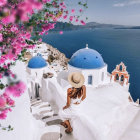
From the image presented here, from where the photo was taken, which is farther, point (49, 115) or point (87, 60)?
point (87, 60)

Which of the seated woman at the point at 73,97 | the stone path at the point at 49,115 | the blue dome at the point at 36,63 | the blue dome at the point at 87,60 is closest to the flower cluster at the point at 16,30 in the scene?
the seated woman at the point at 73,97

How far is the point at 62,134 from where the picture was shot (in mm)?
5152

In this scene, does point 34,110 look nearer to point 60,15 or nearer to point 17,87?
point 60,15

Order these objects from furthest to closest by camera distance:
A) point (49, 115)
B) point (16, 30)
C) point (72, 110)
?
point (49, 115) → point (72, 110) → point (16, 30)

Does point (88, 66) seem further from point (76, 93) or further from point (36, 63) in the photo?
point (76, 93)

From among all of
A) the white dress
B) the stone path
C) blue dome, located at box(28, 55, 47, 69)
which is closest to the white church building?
blue dome, located at box(28, 55, 47, 69)

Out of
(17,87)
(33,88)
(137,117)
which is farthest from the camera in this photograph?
(33,88)

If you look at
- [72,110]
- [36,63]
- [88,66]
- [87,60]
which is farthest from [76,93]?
[36,63]

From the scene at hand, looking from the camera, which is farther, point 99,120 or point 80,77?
point 99,120

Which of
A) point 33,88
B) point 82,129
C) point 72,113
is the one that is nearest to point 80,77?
point 72,113

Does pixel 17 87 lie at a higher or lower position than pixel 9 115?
higher

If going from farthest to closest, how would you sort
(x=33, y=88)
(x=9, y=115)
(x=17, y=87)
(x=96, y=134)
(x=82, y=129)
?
(x=33, y=88)
(x=82, y=129)
(x=96, y=134)
(x=9, y=115)
(x=17, y=87)

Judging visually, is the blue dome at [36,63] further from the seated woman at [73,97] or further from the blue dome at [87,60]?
the seated woman at [73,97]

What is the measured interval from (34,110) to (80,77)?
3.20 meters
